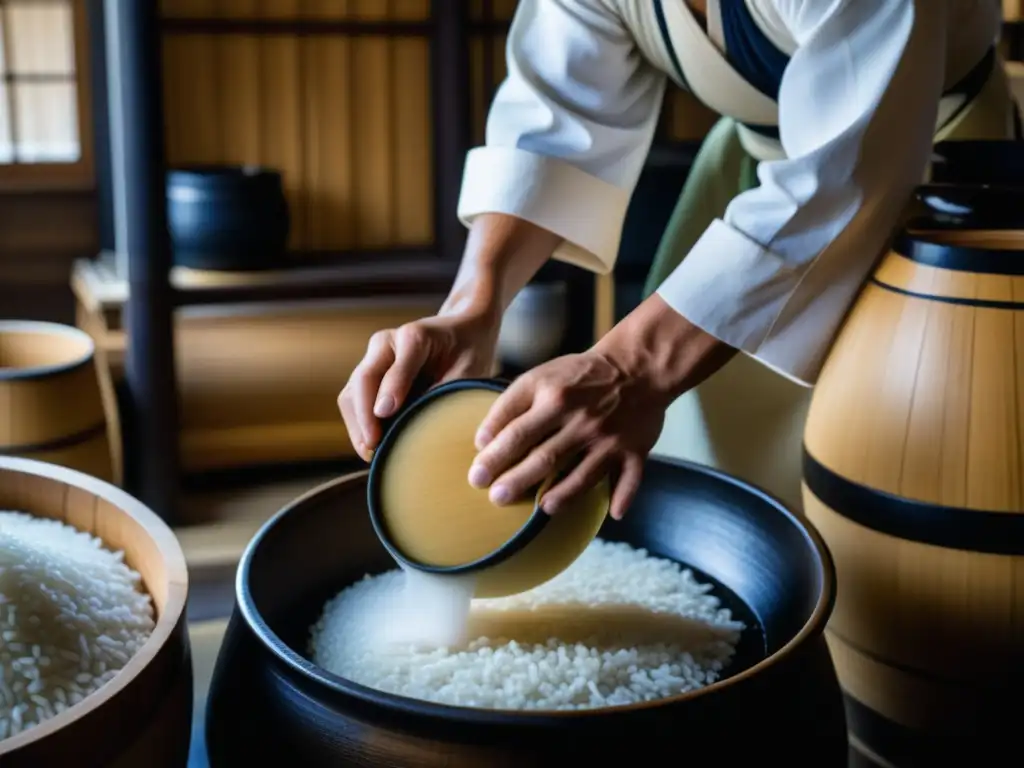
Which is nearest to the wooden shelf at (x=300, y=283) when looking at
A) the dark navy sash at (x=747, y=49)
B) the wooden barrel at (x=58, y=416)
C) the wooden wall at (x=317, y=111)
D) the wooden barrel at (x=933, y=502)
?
the wooden wall at (x=317, y=111)

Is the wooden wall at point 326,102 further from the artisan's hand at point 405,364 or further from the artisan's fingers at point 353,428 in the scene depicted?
the artisan's fingers at point 353,428

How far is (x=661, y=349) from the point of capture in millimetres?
1238

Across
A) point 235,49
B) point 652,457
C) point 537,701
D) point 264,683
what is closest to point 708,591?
point 652,457

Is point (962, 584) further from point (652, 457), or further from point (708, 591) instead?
point (652, 457)

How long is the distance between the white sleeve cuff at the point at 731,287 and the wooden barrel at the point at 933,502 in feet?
0.34

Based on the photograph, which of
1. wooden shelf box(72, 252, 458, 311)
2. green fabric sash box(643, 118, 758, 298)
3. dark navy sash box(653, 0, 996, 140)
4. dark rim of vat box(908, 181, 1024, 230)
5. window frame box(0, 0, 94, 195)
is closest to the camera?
dark rim of vat box(908, 181, 1024, 230)

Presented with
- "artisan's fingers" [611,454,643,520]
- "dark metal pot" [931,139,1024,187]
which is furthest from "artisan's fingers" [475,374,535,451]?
"dark metal pot" [931,139,1024,187]

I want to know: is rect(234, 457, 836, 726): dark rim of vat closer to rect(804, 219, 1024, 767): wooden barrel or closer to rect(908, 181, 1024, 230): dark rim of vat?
rect(804, 219, 1024, 767): wooden barrel

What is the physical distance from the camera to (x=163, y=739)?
0.90 metres

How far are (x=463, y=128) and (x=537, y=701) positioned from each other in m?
2.83

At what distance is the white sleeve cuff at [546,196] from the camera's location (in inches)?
62.6

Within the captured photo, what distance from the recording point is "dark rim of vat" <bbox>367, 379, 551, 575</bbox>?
3.14 ft

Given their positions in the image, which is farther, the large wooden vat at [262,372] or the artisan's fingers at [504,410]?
the large wooden vat at [262,372]

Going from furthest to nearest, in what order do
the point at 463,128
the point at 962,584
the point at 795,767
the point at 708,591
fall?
the point at 463,128 → the point at 708,591 → the point at 962,584 → the point at 795,767
